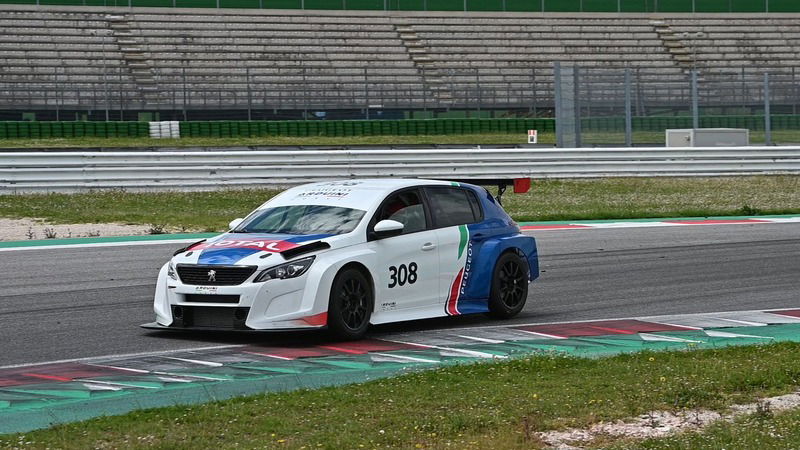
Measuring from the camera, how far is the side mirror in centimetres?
1075

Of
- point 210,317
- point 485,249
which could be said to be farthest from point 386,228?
A: point 210,317

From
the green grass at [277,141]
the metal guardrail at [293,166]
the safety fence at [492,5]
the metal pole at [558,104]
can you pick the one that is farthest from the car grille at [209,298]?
the safety fence at [492,5]

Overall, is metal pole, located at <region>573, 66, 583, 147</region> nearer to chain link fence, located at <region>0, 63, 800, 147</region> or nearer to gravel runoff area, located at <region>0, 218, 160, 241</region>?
chain link fence, located at <region>0, 63, 800, 147</region>

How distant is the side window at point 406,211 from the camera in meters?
11.2

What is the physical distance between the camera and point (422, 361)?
9367mm

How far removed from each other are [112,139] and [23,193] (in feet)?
52.0

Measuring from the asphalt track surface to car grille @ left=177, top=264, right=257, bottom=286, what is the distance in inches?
20.5

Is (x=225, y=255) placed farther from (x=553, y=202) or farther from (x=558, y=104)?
(x=558, y=104)

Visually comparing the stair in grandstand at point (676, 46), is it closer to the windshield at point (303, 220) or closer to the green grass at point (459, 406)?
the windshield at point (303, 220)

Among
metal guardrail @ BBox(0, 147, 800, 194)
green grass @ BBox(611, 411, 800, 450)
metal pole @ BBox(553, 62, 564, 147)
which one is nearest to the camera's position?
green grass @ BBox(611, 411, 800, 450)

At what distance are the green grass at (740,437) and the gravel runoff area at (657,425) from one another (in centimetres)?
15

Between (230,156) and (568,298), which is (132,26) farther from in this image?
(568,298)

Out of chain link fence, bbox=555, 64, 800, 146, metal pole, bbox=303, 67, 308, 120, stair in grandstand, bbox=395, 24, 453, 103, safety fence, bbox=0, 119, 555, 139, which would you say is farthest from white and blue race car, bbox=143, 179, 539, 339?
stair in grandstand, bbox=395, 24, 453, 103

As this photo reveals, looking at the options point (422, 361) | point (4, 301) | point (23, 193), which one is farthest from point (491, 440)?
point (23, 193)
